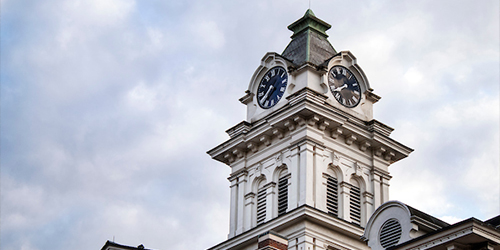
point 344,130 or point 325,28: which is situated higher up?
point 325,28

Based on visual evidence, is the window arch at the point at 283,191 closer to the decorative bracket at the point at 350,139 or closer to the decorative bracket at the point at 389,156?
the decorative bracket at the point at 350,139

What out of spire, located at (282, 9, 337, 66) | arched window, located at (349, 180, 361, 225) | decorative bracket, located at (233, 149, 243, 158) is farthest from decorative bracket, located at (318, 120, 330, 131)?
decorative bracket, located at (233, 149, 243, 158)

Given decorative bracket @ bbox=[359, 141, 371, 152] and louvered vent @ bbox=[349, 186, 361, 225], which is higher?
A: decorative bracket @ bbox=[359, 141, 371, 152]

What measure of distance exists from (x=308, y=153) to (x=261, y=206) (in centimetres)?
442

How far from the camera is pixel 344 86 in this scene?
187 feet

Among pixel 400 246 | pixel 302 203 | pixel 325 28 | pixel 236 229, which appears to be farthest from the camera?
pixel 325 28

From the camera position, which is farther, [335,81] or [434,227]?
[335,81]

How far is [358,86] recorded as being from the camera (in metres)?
57.8

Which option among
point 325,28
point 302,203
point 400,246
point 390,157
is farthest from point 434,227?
point 325,28

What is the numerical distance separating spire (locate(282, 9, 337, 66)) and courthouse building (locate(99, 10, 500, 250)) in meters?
0.09

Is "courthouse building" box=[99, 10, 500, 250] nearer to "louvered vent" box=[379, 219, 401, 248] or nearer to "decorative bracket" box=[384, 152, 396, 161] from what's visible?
"decorative bracket" box=[384, 152, 396, 161]

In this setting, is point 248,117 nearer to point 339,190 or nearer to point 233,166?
point 233,166

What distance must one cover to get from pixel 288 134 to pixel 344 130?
305 cm

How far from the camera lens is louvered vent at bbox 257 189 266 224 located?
54.6 m
